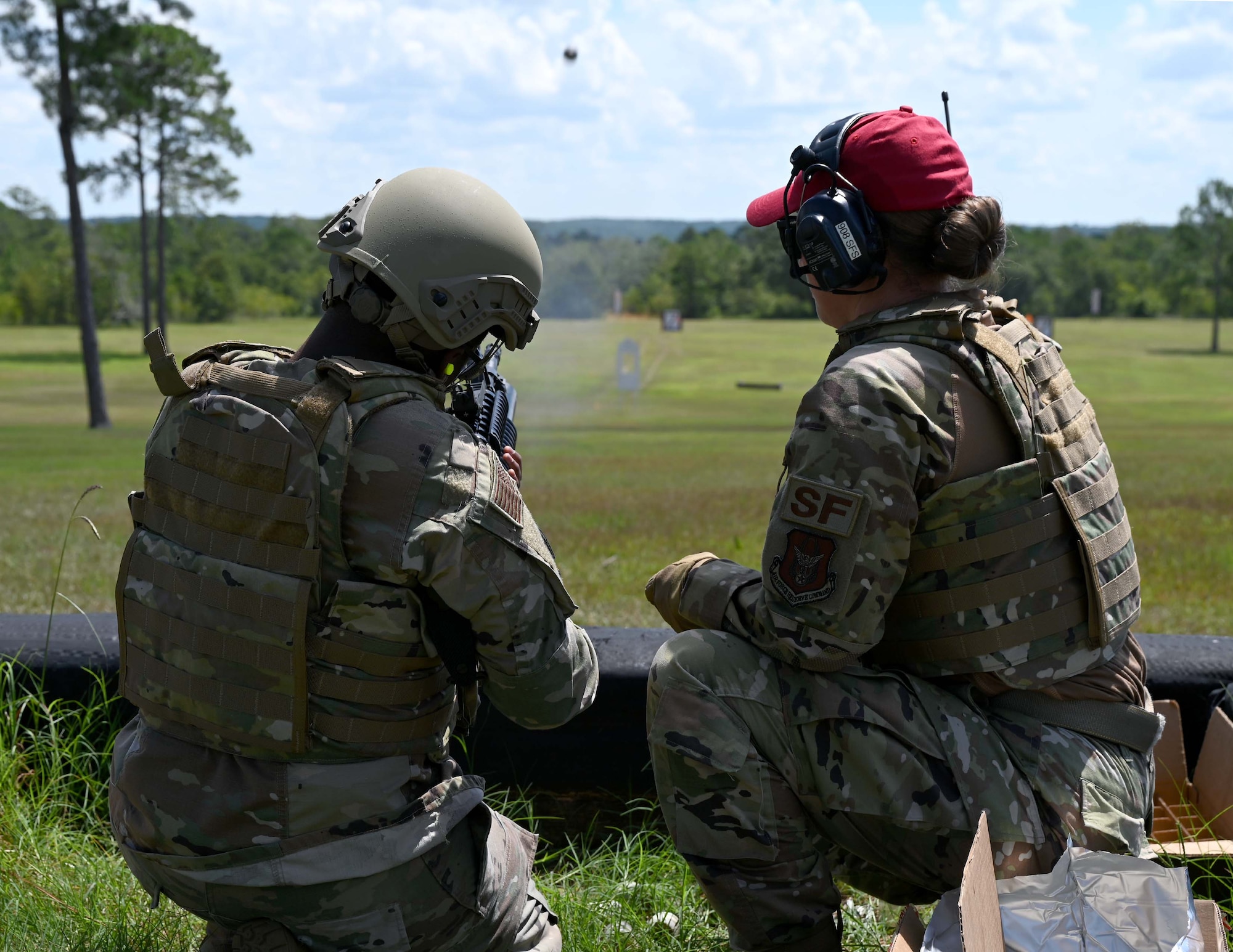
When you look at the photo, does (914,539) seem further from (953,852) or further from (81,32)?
(81,32)

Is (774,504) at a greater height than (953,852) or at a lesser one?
greater

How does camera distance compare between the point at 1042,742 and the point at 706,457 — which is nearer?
the point at 1042,742

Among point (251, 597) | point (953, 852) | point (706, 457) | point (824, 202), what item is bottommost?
point (706, 457)

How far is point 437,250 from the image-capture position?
2340 mm

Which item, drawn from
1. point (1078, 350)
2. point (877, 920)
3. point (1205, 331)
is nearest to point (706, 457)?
point (877, 920)

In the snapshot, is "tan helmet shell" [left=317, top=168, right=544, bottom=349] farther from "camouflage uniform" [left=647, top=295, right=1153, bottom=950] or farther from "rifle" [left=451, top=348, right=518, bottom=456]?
"camouflage uniform" [left=647, top=295, right=1153, bottom=950]

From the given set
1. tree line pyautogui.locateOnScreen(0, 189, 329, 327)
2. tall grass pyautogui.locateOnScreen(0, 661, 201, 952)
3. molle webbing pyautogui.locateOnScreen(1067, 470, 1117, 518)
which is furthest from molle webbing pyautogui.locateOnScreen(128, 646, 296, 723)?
tree line pyautogui.locateOnScreen(0, 189, 329, 327)

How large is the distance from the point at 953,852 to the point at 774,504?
2.49 ft

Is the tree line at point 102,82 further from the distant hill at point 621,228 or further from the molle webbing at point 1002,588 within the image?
the molle webbing at point 1002,588

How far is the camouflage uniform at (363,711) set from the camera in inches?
83.7

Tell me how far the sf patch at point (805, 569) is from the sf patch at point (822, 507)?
26 mm

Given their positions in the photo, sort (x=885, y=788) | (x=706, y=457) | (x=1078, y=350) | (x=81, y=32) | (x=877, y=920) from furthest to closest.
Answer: (x=1078, y=350) < (x=81, y=32) < (x=706, y=457) < (x=877, y=920) < (x=885, y=788)

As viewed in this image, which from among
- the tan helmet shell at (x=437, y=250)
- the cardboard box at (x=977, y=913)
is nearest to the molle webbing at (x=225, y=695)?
the tan helmet shell at (x=437, y=250)

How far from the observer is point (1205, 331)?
6225cm
